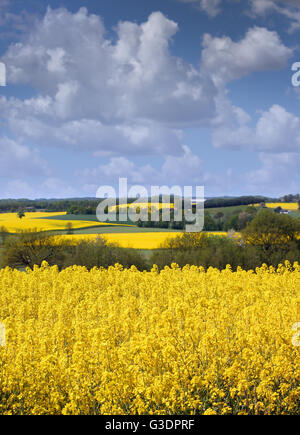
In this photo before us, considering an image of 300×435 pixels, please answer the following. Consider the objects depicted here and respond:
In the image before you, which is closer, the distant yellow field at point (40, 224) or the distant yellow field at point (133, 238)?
the distant yellow field at point (133, 238)

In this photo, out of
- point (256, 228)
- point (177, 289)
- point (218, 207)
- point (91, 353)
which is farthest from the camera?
point (218, 207)

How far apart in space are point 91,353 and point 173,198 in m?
62.6

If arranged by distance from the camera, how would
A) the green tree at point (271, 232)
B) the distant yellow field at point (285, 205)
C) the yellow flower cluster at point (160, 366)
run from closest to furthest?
the yellow flower cluster at point (160, 366) → the green tree at point (271, 232) → the distant yellow field at point (285, 205)

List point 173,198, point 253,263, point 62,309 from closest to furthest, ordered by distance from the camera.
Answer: point 62,309, point 253,263, point 173,198

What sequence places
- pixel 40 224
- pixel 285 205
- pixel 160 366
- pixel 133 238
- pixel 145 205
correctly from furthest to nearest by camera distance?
pixel 285 205
pixel 145 205
pixel 40 224
pixel 133 238
pixel 160 366

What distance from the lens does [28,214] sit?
7538 centimetres

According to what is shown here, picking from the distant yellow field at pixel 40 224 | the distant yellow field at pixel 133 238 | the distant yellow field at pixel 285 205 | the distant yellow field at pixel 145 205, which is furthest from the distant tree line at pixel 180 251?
the distant yellow field at pixel 285 205

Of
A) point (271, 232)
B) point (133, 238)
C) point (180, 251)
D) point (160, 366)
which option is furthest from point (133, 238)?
point (160, 366)

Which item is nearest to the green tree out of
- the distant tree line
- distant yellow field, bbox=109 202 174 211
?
the distant tree line

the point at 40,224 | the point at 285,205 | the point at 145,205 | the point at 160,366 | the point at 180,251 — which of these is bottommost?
the point at 180,251

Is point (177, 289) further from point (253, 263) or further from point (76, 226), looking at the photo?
point (76, 226)

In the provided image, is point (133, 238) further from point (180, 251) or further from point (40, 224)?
point (40, 224)

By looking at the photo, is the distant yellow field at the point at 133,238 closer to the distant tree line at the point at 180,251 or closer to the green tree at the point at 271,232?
the distant tree line at the point at 180,251
